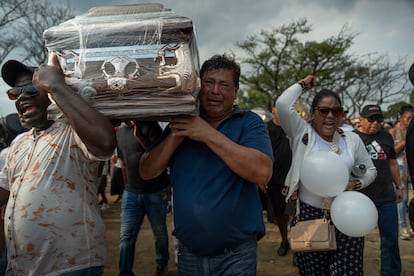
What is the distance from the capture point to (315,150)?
2816mm

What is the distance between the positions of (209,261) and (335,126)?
1.59 meters

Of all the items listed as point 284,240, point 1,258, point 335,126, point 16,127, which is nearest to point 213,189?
point 335,126

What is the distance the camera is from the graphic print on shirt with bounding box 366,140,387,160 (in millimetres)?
3928

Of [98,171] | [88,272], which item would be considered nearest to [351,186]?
[98,171]

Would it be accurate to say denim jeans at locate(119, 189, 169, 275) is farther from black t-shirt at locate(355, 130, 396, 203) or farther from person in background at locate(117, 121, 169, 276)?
black t-shirt at locate(355, 130, 396, 203)

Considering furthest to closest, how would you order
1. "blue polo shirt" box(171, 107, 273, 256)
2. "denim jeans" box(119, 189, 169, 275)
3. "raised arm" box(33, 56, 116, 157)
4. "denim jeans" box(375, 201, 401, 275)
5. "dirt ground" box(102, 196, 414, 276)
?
"dirt ground" box(102, 196, 414, 276)
"denim jeans" box(119, 189, 169, 275)
"denim jeans" box(375, 201, 401, 275)
"blue polo shirt" box(171, 107, 273, 256)
"raised arm" box(33, 56, 116, 157)

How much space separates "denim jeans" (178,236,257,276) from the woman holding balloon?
2.88 ft

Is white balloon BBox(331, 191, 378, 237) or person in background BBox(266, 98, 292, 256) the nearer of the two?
white balloon BBox(331, 191, 378, 237)

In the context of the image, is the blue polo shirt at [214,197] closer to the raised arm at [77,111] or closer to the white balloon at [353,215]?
the raised arm at [77,111]

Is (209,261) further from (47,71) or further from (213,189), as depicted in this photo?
(47,71)

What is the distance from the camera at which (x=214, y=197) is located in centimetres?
183

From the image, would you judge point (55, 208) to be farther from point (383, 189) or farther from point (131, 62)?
point (383, 189)

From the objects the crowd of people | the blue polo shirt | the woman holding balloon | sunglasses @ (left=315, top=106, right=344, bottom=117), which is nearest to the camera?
the crowd of people

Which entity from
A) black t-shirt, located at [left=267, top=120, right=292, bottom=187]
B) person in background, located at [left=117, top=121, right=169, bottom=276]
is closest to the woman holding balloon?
person in background, located at [left=117, top=121, right=169, bottom=276]
